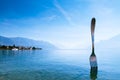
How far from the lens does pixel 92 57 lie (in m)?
24.1

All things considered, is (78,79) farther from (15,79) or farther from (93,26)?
(93,26)

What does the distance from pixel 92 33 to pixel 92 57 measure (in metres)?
3.58

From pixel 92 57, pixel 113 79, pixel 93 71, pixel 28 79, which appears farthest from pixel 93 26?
pixel 113 79

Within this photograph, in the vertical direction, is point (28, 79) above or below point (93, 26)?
below

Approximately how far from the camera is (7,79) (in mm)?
36906

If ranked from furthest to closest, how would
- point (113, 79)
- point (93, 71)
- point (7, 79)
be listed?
point (113, 79)
point (7, 79)
point (93, 71)

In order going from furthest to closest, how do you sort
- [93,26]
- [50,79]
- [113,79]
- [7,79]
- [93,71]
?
[113,79]
[50,79]
[7,79]
[93,71]
[93,26]

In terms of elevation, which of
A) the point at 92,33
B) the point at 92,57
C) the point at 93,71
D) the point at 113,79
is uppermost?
the point at 92,33

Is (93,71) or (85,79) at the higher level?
(93,71)

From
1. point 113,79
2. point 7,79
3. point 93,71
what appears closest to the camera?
point 93,71

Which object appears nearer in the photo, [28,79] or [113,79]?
[28,79]

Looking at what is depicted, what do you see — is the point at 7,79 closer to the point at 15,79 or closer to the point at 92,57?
the point at 15,79

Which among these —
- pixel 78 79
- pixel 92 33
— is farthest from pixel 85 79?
pixel 92 33

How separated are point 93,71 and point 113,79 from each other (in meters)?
18.7
